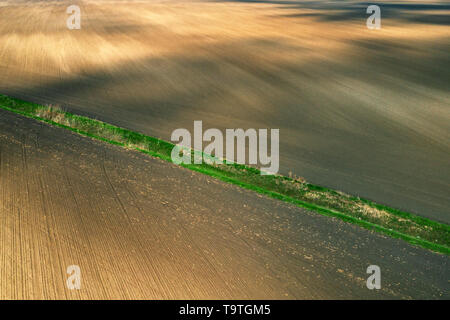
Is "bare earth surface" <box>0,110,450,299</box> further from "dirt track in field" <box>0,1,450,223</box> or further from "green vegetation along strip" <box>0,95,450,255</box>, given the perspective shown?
"dirt track in field" <box>0,1,450,223</box>

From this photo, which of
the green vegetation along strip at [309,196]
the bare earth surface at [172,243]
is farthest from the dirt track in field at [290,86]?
the bare earth surface at [172,243]

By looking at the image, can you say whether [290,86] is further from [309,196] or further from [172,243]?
[172,243]

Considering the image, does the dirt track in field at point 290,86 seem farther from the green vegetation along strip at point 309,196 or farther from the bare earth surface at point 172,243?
the bare earth surface at point 172,243

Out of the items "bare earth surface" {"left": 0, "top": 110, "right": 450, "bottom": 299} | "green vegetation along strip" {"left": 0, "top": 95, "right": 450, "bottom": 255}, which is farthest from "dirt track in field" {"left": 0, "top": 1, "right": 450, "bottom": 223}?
"bare earth surface" {"left": 0, "top": 110, "right": 450, "bottom": 299}

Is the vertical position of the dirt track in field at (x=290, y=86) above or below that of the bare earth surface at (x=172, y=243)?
above

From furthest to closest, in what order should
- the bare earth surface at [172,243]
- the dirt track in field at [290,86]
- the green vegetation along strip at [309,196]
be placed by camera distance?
the dirt track in field at [290,86]
the green vegetation along strip at [309,196]
the bare earth surface at [172,243]

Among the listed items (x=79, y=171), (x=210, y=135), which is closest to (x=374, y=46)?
(x=210, y=135)
